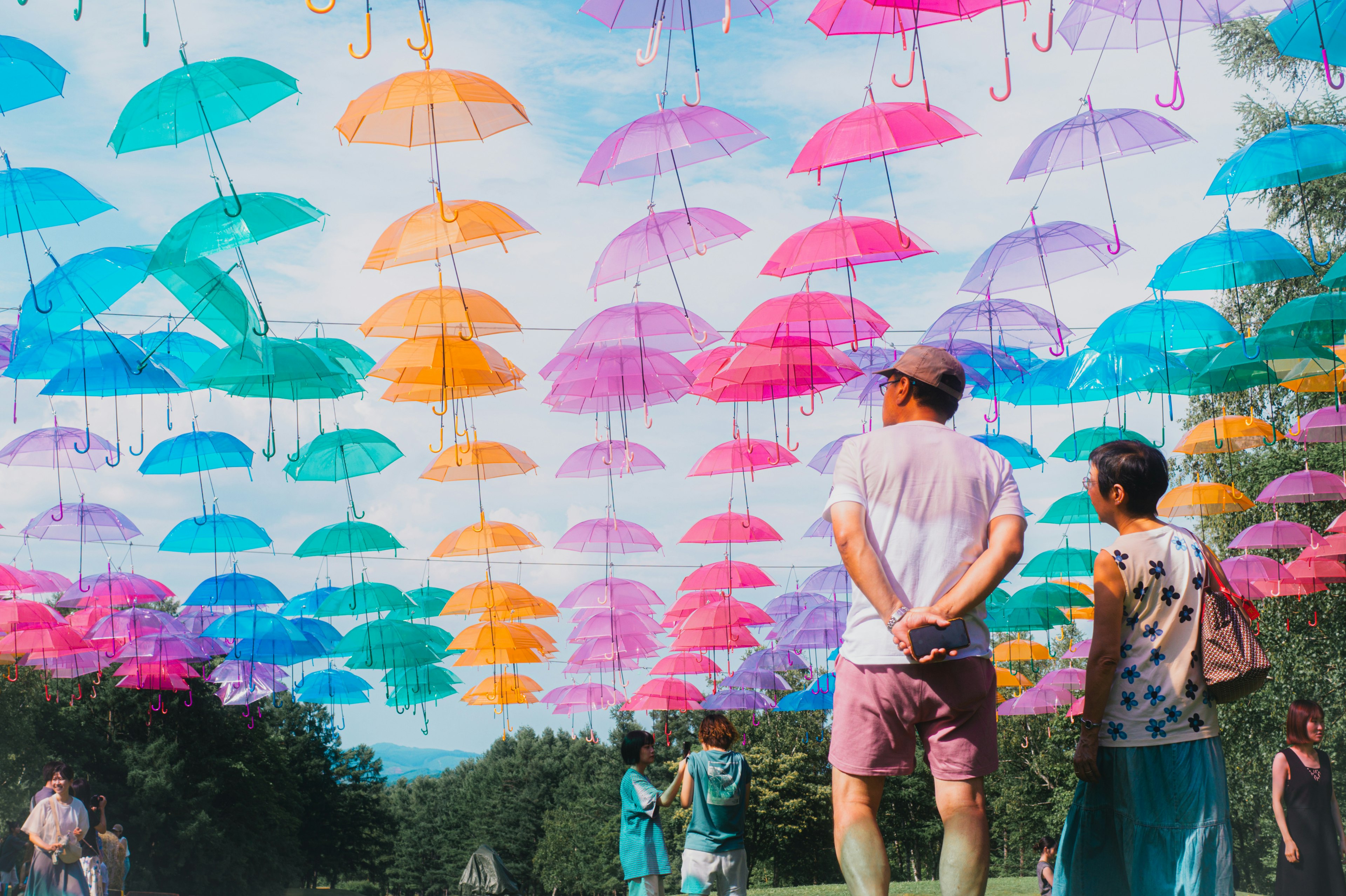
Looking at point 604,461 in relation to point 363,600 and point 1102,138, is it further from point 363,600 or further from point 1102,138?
point 1102,138

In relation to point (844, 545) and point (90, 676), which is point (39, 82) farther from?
point (90, 676)

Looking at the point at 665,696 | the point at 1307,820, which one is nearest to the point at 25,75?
the point at 1307,820

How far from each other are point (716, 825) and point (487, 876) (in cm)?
2026

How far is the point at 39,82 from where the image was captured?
6102mm

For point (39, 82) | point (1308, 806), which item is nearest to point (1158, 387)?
point (1308, 806)

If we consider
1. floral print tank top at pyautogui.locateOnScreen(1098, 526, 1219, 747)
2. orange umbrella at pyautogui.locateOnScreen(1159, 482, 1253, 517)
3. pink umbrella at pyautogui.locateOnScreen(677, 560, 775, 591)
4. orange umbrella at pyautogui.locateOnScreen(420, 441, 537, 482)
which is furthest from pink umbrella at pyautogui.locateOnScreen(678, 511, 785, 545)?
floral print tank top at pyautogui.locateOnScreen(1098, 526, 1219, 747)

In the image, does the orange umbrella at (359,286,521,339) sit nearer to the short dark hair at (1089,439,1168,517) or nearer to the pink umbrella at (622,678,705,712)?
the short dark hair at (1089,439,1168,517)

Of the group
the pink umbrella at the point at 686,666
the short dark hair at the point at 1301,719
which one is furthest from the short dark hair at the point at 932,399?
the pink umbrella at the point at 686,666

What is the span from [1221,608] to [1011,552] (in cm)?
99

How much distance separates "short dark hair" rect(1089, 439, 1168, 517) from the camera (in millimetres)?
3660

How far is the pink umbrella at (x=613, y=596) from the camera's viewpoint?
15883 mm

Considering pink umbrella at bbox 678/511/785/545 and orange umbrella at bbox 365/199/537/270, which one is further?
pink umbrella at bbox 678/511/785/545

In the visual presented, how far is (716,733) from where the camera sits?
704 cm

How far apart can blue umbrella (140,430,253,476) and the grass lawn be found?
30.9 ft
